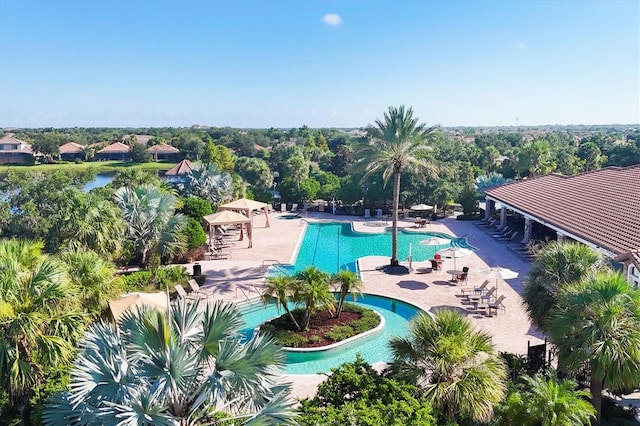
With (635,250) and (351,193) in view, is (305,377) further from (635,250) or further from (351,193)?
(351,193)

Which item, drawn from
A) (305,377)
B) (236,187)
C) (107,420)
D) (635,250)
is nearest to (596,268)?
(635,250)

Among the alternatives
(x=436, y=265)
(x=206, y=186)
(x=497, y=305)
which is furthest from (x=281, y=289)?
(x=206, y=186)

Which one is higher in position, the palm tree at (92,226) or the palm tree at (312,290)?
the palm tree at (92,226)

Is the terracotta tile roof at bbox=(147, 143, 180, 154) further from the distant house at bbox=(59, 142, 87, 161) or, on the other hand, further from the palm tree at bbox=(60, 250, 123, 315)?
the palm tree at bbox=(60, 250, 123, 315)

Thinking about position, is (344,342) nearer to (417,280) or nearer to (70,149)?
(417,280)

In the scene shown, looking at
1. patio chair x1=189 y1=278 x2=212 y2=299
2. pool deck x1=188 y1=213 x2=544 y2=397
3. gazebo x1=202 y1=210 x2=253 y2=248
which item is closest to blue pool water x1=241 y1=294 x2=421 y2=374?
pool deck x1=188 y1=213 x2=544 y2=397

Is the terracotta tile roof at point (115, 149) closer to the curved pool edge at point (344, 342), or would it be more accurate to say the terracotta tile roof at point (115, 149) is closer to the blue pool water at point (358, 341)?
the blue pool water at point (358, 341)

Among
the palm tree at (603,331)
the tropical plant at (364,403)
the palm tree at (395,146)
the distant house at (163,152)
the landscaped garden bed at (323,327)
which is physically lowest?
the landscaped garden bed at (323,327)

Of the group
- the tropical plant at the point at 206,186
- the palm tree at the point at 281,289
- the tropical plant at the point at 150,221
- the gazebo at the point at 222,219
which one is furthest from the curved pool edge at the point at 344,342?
the tropical plant at the point at 206,186
